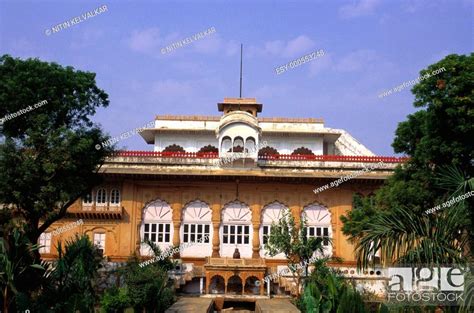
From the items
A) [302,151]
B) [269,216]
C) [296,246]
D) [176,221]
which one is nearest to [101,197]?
[176,221]

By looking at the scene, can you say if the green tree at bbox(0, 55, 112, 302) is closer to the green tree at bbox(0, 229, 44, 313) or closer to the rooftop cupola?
the green tree at bbox(0, 229, 44, 313)

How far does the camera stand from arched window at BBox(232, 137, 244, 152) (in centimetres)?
2945

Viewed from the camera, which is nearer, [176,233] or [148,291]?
[148,291]

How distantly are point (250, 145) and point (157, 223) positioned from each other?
19.3 feet

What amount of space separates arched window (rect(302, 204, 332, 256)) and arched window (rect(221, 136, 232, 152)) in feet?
16.1

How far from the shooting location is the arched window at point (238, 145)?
96.6 feet

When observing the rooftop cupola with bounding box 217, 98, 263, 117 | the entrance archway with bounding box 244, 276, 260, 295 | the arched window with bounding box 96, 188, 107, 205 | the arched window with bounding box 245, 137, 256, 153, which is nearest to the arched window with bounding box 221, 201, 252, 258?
the arched window with bounding box 245, 137, 256, 153

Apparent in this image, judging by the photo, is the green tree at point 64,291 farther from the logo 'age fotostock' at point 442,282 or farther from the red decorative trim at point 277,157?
the red decorative trim at point 277,157

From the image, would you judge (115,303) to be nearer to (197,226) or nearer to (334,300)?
(334,300)

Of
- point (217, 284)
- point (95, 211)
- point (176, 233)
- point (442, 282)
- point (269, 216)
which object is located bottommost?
point (217, 284)

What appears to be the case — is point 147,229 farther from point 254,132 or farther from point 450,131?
point 450,131

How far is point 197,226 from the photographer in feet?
95.1

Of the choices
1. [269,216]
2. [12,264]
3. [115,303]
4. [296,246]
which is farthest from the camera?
[269,216]

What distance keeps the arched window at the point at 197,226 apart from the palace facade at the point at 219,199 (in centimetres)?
5
